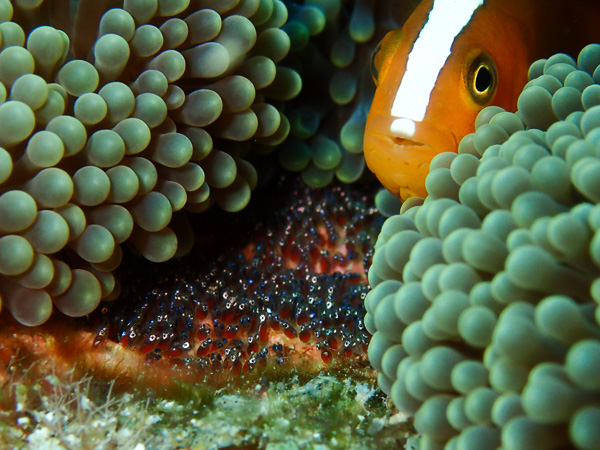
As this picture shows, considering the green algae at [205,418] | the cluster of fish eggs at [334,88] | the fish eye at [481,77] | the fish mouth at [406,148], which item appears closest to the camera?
the green algae at [205,418]

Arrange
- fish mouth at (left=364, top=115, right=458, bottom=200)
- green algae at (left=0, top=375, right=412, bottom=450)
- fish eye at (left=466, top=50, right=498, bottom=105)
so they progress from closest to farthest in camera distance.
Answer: green algae at (left=0, top=375, right=412, bottom=450), fish mouth at (left=364, top=115, right=458, bottom=200), fish eye at (left=466, top=50, right=498, bottom=105)

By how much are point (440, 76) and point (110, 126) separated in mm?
828

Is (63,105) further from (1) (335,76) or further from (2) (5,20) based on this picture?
(1) (335,76)

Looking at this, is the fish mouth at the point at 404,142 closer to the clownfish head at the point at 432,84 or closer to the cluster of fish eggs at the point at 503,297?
the clownfish head at the point at 432,84

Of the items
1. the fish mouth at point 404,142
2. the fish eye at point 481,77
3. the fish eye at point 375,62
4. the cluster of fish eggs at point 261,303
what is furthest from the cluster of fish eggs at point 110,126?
the fish eye at point 481,77

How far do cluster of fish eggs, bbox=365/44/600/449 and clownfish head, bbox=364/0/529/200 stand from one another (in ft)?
0.77

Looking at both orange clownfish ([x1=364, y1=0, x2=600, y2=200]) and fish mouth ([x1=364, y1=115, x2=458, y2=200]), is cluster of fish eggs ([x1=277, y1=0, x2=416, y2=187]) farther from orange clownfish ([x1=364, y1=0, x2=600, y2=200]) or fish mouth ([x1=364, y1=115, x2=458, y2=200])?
fish mouth ([x1=364, y1=115, x2=458, y2=200])

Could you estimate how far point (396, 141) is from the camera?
128 centimetres

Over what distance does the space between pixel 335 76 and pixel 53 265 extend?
3.67 feet

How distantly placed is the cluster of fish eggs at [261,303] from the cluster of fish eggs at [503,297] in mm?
314

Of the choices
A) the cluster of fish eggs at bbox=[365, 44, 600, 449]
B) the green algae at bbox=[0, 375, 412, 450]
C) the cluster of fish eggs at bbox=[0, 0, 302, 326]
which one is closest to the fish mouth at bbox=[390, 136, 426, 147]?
the cluster of fish eggs at bbox=[365, 44, 600, 449]

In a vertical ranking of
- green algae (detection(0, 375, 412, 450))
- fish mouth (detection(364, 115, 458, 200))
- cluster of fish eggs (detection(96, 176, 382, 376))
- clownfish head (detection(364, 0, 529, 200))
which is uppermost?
clownfish head (detection(364, 0, 529, 200))

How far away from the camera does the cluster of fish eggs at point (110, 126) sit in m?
1.07

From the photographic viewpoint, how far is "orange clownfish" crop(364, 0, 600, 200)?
1.28m
